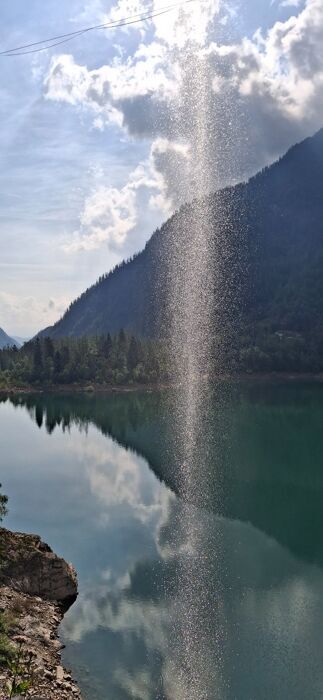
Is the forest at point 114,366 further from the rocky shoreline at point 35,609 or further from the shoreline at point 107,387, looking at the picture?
the rocky shoreline at point 35,609

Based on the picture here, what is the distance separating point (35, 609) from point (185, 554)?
1408cm

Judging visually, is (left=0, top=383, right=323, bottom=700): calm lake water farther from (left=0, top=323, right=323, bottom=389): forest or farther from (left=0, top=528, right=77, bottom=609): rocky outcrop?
(left=0, top=323, right=323, bottom=389): forest

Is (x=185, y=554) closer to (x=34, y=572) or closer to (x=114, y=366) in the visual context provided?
(x=34, y=572)

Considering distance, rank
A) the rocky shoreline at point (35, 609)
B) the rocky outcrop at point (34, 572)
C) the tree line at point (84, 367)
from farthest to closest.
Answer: the tree line at point (84, 367) → the rocky outcrop at point (34, 572) → the rocky shoreline at point (35, 609)

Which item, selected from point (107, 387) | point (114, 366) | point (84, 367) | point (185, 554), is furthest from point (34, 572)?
point (114, 366)

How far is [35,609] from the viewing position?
29.3 m

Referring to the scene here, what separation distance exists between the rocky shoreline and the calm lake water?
1.10 metres

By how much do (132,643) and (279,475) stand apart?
41.8 metres

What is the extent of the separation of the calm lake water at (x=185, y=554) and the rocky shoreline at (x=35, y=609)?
110cm

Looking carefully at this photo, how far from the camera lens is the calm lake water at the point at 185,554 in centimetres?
2567

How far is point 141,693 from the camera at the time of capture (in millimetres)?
23562

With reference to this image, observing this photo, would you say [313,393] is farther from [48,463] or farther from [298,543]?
[298,543]

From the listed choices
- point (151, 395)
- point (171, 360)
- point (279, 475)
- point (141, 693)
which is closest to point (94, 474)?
point (279, 475)

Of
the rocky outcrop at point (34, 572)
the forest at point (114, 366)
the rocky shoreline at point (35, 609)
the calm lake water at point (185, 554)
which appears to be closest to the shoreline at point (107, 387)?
the forest at point (114, 366)
